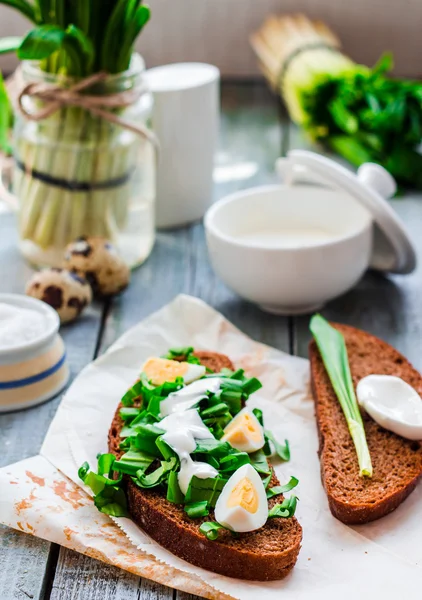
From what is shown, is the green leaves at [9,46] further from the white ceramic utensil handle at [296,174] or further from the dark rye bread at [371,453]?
the dark rye bread at [371,453]

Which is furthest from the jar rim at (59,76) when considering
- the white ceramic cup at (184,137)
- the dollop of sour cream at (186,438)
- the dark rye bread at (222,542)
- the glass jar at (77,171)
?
the dark rye bread at (222,542)

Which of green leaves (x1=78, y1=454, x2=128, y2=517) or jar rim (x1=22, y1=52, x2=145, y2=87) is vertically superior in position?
jar rim (x1=22, y1=52, x2=145, y2=87)

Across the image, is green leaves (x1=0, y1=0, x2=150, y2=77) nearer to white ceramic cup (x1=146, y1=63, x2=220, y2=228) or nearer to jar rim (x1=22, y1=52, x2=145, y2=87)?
jar rim (x1=22, y1=52, x2=145, y2=87)

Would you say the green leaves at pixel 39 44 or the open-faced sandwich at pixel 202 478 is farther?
the green leaves at pixel 39 44

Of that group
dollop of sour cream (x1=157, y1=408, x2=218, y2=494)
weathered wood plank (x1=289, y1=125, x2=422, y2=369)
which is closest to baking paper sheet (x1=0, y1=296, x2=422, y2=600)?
dollop of sour cream (x1=157, y1=408, x2=218, y2=494)

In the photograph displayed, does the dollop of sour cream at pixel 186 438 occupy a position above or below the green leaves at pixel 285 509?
above

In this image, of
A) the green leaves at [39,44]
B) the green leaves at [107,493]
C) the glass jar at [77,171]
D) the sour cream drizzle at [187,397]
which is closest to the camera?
the green leaves at [107,493]

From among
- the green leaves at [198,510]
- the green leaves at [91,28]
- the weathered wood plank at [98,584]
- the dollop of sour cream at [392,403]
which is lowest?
the weathered wood plank at [98,584]
